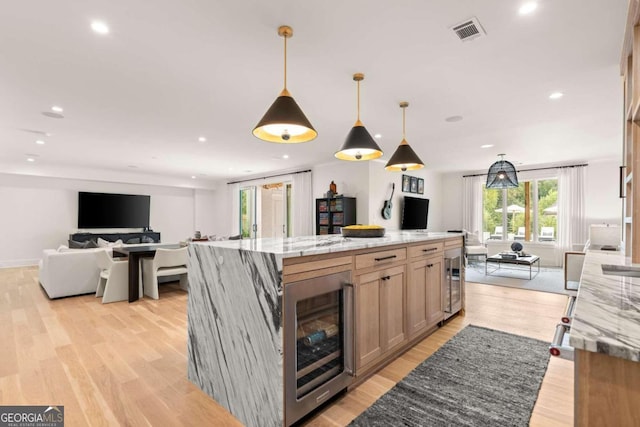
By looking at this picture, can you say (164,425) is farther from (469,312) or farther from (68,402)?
(469,312)

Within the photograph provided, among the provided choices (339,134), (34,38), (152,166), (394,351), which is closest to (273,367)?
(394,351)

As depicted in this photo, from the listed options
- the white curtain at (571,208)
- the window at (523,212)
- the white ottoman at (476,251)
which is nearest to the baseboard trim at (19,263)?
the white ottoman at (476,251)

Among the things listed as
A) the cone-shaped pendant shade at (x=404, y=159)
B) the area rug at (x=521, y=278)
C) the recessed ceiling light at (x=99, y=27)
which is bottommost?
the area rug at (x=521, y=278)

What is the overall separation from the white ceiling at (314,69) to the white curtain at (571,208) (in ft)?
6.93

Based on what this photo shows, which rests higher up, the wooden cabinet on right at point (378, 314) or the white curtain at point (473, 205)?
the white curtain at point (473, 205)

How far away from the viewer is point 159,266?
14.6 ft

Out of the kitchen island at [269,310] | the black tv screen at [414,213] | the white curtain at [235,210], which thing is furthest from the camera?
the white curtain at [235,210]

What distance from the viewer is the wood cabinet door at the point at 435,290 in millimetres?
2910

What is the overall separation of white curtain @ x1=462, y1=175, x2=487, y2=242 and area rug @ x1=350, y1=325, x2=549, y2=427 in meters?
6.14

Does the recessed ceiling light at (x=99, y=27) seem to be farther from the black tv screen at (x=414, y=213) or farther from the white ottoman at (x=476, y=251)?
the white ottoman at (x=476, y=251)

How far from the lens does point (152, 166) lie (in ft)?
24.9

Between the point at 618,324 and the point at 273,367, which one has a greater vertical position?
the point at 618,324

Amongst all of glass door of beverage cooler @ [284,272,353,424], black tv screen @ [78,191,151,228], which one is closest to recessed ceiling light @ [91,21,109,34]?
glass door of beverage cooler @ [284,272,353,424]

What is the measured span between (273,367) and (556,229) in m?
8.44
